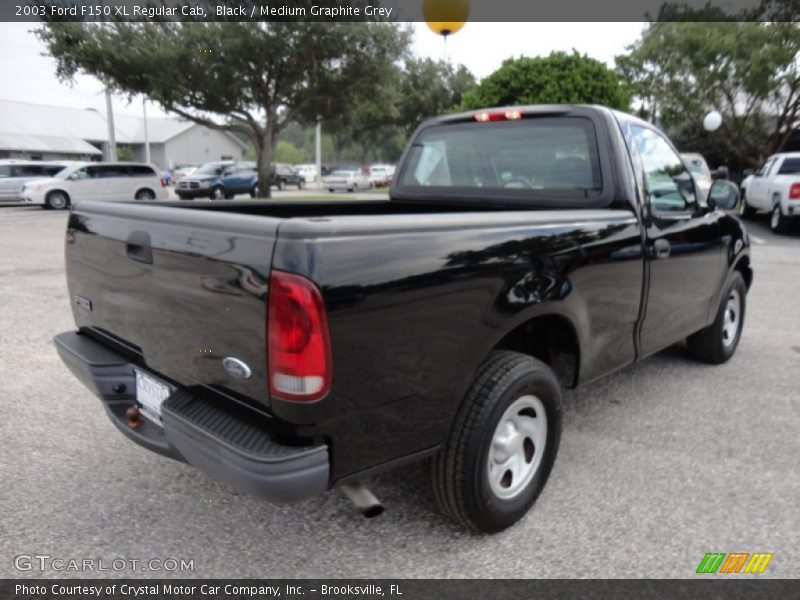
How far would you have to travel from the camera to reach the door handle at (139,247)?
89.2 inches

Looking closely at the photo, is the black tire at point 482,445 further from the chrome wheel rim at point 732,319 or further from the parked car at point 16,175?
the parked car at point 16,175

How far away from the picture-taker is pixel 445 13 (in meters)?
10.7

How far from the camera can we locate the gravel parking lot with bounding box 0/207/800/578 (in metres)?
2.39

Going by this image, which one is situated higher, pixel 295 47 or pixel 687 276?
pixel 295 47

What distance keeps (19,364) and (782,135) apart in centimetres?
2904

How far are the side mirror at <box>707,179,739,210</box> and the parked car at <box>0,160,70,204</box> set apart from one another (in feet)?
79.1

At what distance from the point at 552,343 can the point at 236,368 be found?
5.34ft

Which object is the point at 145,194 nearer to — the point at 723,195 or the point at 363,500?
the point at 723,195

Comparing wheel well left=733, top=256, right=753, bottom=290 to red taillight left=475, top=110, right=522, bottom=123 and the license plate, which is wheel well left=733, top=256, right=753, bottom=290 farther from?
the license plate

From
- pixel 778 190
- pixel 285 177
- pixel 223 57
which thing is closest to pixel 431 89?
pixel 285 177

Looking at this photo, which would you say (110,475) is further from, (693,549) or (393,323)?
(693,549)

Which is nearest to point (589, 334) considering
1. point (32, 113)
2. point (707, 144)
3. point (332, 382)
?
point (332, 382)

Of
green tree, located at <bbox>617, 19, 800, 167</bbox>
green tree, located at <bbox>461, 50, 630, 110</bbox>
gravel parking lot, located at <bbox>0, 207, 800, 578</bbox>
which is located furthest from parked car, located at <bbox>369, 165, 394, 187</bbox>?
gravel parking lot, located at <bbox>0, 207, 800, 578</bbox>

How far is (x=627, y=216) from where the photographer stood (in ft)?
10.3
